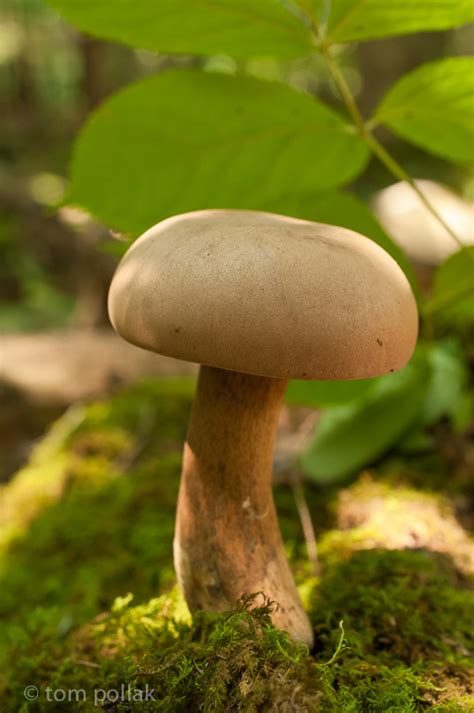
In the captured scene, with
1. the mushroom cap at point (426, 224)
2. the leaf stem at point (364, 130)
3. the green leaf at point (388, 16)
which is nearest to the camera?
the green leaf at point (388, 16)

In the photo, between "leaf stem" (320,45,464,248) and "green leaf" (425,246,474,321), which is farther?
"green leaf" (425,246,474,321)

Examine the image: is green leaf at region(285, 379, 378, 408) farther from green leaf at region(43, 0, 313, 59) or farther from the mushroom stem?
green leaf at region(43, 0, 313, 59)

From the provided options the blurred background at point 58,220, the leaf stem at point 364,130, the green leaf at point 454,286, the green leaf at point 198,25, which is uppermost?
the green leaf at point 198,25

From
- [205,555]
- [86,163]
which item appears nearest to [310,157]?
[86,163]

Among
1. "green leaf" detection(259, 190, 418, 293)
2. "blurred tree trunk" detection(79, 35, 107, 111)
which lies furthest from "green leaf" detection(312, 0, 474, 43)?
"blurred tree trunk" detection(79, 35, 107, 111)

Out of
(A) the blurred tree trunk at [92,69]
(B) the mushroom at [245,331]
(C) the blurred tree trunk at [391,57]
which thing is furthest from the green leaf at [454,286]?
(A) the blurred tree trunk at [92,69]

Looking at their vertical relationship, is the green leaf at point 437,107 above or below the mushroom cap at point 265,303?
above

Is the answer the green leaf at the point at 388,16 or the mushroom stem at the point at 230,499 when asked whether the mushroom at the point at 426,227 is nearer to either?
the green leaf at the point at 388,16
